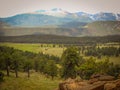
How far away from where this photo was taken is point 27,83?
61.9ft

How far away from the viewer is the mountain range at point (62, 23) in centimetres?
1955

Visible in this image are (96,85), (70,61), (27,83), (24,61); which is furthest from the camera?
(70,61)

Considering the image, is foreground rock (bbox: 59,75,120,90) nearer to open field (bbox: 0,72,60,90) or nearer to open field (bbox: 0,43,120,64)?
open field (bbox: 0,72,60,90)

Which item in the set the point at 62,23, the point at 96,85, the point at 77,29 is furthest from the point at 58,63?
the point at 96,85

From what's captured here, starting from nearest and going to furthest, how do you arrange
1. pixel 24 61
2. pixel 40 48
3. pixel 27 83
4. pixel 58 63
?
pixel 27 83, pixel 40 48, pixel 58 63, pixel 24 61

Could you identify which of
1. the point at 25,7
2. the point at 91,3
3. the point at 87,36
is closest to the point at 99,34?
the point at 87,36

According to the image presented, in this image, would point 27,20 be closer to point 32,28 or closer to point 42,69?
point 32,28

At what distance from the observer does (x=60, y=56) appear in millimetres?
19531

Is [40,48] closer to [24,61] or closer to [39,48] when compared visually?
[39,48]

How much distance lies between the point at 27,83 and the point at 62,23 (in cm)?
503

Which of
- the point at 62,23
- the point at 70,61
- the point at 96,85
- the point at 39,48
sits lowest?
the point at 70,61

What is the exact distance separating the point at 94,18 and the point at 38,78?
5831 millimetres

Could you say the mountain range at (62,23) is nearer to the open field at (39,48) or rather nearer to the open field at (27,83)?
the open field at (39,48)

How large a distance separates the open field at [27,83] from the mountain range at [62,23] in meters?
3.17
